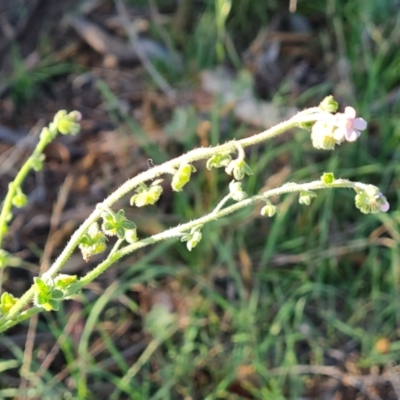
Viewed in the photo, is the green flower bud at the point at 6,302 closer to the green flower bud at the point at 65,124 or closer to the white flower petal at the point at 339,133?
the green flower bud at the point at 65,124

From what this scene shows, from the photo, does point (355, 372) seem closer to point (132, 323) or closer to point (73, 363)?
point (132, 323)

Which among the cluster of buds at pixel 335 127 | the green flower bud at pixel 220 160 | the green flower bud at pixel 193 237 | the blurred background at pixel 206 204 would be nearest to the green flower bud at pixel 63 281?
the green flower bud at pixel 193 237

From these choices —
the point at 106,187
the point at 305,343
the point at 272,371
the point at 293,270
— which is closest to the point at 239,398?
the point at 272,371

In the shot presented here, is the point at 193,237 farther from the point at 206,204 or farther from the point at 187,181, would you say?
the point at 206,204

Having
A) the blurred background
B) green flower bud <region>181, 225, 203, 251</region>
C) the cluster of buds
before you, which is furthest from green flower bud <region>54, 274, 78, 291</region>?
the blurred background

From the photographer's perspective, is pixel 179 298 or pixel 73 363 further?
pixel 179 298

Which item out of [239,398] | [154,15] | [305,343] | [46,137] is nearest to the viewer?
[46,137]
